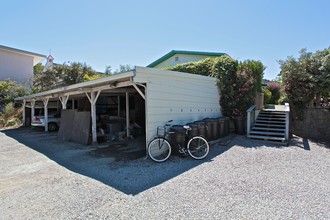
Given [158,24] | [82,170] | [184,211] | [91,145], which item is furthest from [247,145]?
[158,24]

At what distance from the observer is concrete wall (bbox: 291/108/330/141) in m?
8.33

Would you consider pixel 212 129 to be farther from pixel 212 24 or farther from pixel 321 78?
pixel 212 24

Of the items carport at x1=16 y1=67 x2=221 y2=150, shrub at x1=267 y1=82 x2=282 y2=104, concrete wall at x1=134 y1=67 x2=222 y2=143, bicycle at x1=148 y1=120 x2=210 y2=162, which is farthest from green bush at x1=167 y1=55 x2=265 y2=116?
shrub at x1=267 y1=82 x2=282 y2=104

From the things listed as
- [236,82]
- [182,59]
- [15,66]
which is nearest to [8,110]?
[15,66]

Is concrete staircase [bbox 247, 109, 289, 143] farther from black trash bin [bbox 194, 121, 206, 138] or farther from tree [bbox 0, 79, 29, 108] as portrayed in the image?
tree [bbox 0, 79, 29, 108]

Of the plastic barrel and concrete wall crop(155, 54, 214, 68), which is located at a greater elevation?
concrete wall crop(155, 54, 214, 68)

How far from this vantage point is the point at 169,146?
5883mm

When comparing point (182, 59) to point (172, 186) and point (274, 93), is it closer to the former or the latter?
point (274, 93)

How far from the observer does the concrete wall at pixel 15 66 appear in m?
19.9

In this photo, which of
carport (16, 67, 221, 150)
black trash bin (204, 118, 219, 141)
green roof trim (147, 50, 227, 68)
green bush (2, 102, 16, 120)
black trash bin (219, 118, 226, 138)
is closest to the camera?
carport (16, 67, 221, 150)

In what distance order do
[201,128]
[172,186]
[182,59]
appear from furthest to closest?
[182,59] → [201,128] → [172,186]

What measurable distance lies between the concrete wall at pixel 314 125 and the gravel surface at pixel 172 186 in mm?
2289

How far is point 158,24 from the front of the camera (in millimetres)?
10438

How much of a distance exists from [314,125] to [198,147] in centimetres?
602
